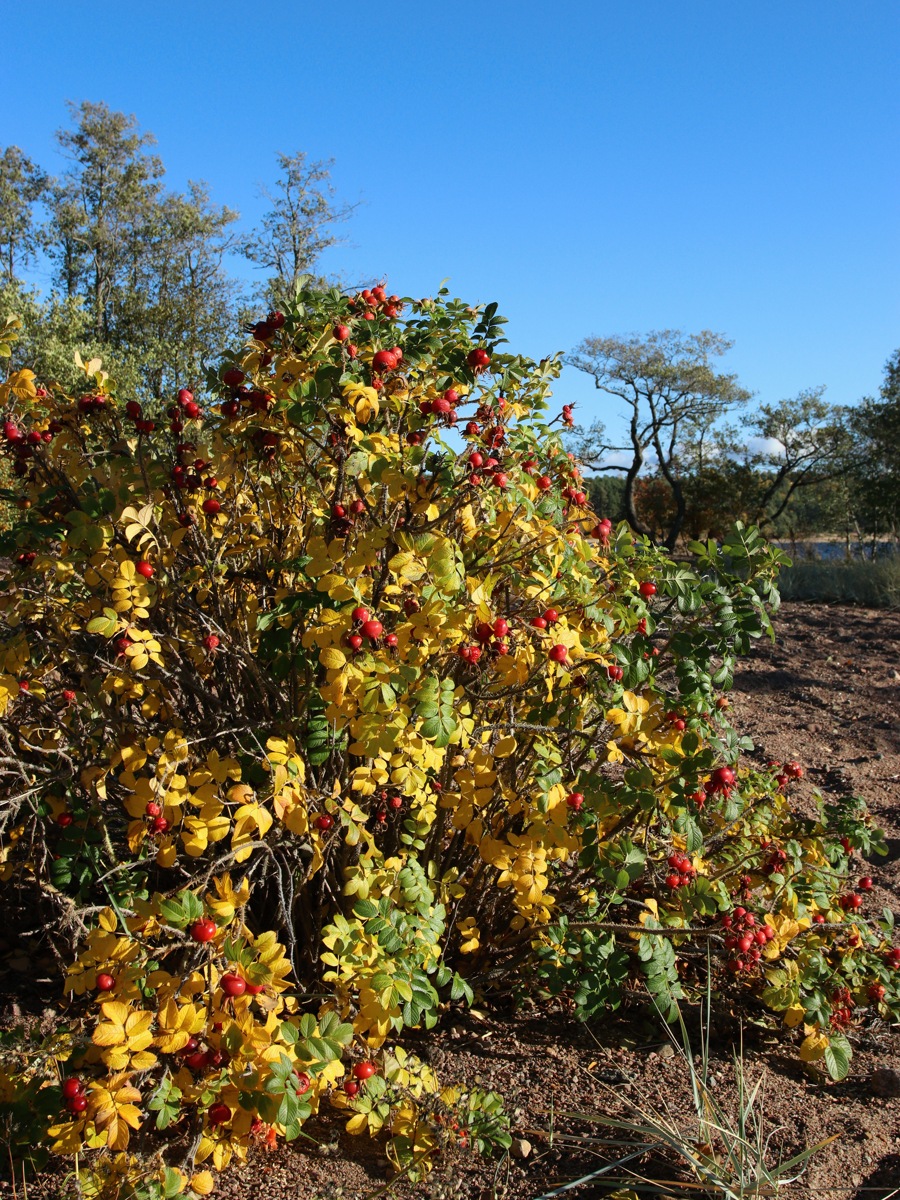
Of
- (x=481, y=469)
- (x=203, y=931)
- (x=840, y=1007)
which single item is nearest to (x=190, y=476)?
(x=481, y=469)

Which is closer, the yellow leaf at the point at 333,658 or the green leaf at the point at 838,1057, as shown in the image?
the yellow leaf at the point at 333,658

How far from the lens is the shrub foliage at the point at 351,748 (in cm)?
146

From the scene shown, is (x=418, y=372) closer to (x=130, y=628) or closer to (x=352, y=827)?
(x=130, y=628)

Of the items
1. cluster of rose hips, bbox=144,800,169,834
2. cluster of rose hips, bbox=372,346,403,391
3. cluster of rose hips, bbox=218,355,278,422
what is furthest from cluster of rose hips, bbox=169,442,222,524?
cluster of rose hips, bbox=144,800,169,834

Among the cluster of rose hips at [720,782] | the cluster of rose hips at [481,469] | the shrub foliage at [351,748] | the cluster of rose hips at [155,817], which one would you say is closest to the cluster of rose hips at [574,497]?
the shrub foliage at [351,748]

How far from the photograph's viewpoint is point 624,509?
24.8 meters

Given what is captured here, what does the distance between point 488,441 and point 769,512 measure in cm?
2451

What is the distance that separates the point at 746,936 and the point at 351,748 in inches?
37.6

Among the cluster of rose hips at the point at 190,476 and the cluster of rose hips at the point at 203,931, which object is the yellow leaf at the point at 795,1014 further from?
the cluster of rose hips at the point at 190,476

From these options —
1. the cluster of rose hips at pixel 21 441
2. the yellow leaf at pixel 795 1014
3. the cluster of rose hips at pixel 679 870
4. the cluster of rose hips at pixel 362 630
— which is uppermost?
the cluster of rose hips at pixel 21 441

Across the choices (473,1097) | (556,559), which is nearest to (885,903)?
(473,1097)

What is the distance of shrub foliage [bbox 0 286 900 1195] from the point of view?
146cm

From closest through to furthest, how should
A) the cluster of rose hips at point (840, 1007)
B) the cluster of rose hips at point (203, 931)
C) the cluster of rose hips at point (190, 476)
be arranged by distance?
the cluster of rose hips at point (203, 931), the cluster of rose hips at point (190, 476), the cluster of rose hips at point (840, 1007)

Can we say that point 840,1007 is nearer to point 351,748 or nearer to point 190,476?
point 351,748
